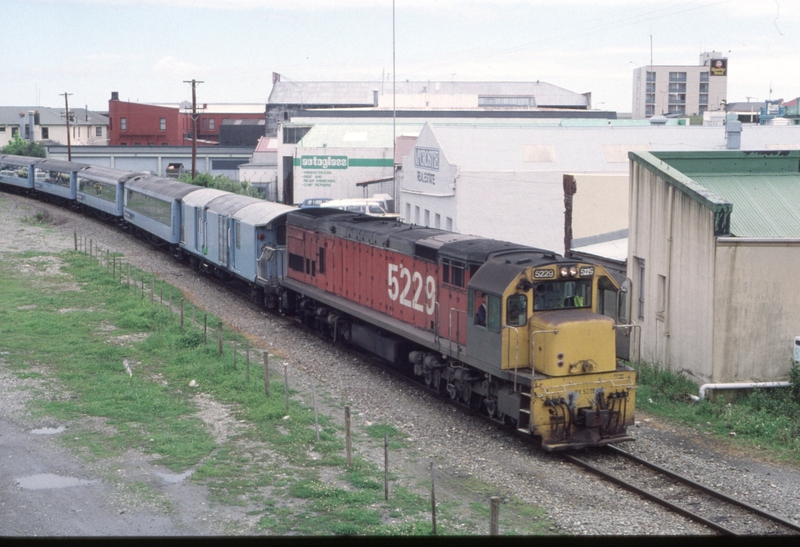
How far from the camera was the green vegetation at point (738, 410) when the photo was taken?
52.8 feet

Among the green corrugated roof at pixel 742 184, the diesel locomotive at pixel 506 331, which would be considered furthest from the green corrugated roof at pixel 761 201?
the diesel locomotive at pixel 506 331

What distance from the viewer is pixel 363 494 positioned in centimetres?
1248

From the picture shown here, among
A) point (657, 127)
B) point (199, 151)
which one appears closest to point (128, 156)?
point (199, 151)

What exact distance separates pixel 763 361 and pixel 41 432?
1428 cm

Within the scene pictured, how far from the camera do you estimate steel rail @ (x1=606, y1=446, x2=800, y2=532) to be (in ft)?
39.5

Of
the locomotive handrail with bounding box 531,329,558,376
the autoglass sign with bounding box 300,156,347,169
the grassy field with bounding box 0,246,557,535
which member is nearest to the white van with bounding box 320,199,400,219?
the autoglass sign with bounding box 300,156,347,169

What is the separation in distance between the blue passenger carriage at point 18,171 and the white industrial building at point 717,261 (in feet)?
163

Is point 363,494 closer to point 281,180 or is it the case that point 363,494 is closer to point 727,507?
point 727,507

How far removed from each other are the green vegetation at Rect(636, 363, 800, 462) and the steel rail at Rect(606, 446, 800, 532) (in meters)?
2.60

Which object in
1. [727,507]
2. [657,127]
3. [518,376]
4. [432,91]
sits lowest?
[727,507]

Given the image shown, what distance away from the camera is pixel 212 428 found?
636 inches

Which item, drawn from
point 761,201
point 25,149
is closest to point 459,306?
point 761,201

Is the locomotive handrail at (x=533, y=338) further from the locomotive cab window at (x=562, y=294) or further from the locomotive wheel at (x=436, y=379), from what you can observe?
the locomotive wheel at (x=436, y=379)

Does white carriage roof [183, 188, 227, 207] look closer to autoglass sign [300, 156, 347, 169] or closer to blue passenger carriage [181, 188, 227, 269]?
blue passenger carriage [181, 188, 227, 269]
